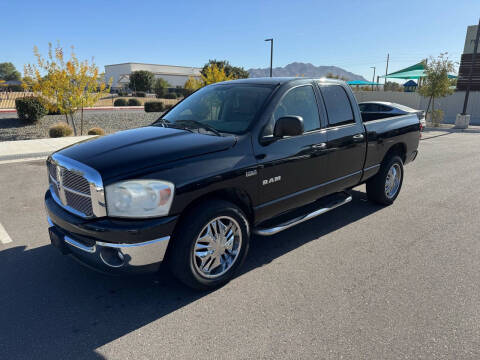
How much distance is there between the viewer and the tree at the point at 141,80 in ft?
212

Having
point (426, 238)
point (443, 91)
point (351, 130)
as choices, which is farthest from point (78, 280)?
point (443, 91)

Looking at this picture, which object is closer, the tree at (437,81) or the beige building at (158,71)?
the tree at (437,81)

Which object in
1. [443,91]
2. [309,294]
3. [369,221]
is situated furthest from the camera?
[443,91]

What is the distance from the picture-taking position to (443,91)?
2133 centimetres

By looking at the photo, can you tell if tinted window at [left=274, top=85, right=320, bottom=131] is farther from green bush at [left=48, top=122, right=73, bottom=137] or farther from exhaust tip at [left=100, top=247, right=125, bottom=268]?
green bush at [left=48, top=122, right=73, bottom=137]

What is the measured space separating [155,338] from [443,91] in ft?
78.3

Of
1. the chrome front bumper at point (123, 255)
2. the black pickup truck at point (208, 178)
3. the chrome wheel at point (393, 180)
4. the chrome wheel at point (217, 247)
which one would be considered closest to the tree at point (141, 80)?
the chrome wheel at point (393, 180)

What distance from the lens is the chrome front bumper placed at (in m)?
2.66

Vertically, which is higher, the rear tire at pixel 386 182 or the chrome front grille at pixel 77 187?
the chrome front grille at pixel 77 187

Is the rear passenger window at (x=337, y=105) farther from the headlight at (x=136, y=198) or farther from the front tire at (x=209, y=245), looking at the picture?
the headlight at (x=136, y=198)

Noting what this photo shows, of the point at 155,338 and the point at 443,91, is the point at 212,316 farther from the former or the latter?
the point at 443,91

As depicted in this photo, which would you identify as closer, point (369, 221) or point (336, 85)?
point (336, 85)

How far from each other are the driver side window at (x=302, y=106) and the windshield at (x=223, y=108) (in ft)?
0.69

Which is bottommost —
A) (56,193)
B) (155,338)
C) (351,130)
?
(155,338)
